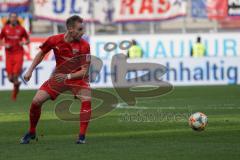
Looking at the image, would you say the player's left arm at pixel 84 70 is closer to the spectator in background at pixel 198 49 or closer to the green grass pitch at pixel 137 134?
the green grass pitch at pixel 137 134

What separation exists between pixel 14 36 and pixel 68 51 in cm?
1176

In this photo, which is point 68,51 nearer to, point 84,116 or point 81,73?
point 81,73

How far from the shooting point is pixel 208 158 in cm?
1175

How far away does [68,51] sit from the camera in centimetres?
1396

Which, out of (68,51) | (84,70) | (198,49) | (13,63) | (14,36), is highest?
(68,51)

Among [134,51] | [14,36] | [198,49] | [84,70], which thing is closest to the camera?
[84,70]

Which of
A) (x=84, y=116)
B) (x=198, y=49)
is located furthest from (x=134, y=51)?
(x=84, y=116)

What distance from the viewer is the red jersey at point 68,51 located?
13922 mm

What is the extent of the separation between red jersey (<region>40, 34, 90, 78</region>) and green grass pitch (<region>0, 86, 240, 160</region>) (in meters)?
1.25

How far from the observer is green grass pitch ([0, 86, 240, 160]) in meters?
12.4

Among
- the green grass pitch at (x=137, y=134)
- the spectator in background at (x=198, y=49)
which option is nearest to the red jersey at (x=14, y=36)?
the green grass pitch at (x=137, y=134)

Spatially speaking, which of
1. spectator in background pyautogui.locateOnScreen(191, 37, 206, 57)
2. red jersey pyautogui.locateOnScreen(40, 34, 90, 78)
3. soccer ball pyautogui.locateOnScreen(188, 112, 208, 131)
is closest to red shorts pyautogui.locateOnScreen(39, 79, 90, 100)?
red jersey pyautogui.locateOnScreen(40, 34, 90, 78)

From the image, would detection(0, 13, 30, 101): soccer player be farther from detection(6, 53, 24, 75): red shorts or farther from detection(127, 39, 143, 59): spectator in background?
detection(127, 39, 143, 59): spectator in background

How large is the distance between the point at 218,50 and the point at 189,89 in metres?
9.18
